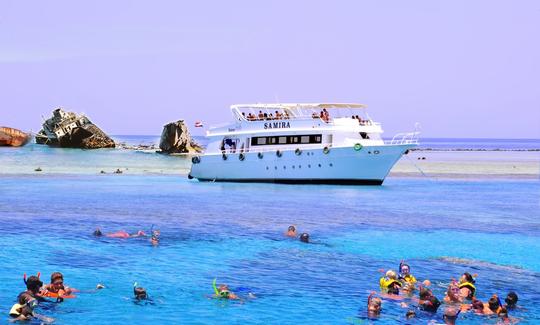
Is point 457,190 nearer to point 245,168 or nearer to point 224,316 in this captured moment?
point 245,168

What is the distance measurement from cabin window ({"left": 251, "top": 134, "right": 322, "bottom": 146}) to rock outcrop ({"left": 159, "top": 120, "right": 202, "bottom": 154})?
63.5 meters

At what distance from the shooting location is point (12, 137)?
147 meters

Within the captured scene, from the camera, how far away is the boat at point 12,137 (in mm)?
147500

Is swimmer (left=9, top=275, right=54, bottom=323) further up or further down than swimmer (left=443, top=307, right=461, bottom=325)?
further down

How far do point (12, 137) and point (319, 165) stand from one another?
114315 millimetres

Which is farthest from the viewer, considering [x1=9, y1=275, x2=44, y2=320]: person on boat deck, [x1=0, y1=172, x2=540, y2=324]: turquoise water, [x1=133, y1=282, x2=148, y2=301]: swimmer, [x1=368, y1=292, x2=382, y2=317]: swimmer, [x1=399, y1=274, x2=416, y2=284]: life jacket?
[x1=399, y1=274, x2=416, y2=284]: life jacket

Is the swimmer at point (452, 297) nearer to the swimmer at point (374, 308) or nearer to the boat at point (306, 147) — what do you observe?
the swimmer at point (374, 308)

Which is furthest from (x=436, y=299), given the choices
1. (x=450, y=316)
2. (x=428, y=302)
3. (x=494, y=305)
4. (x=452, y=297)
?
(x=494, y=305)

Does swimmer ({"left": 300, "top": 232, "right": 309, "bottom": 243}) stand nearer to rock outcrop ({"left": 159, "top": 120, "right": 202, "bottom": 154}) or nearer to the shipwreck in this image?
rock outcrop ({"left": 159, "top": 120, "right": 202, "bottom": 154})

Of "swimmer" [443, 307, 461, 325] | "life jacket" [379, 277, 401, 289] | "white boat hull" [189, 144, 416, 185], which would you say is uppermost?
"white boat hull" [189, 144, 416, 185]

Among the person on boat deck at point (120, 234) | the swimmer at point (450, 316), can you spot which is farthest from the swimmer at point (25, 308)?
the person on boat deck at point (120, 234)

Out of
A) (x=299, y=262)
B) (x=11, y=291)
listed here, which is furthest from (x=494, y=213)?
(x=11, y=291)

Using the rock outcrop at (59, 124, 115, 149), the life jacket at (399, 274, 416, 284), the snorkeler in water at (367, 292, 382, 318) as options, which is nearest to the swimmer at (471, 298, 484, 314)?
the life jacket at (399, 274, 416, 284)

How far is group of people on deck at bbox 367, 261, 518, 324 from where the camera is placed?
54.7 feet
